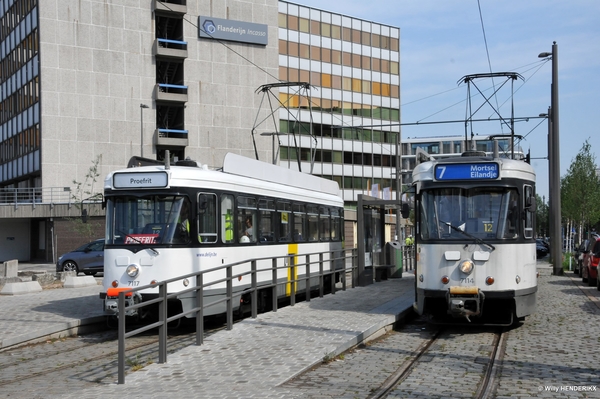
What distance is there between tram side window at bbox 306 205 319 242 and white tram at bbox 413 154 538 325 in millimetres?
6102

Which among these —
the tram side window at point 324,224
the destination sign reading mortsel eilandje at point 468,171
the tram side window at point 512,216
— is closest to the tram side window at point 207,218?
the destination sign reading mortsel eilandje at point 468,171

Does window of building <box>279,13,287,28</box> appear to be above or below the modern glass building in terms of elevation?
above

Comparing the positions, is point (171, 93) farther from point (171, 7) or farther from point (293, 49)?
point (293, 49)

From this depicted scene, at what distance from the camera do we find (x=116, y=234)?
1291cm

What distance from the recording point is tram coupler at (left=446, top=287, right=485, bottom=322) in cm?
1205

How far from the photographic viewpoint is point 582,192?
53812 millimetres

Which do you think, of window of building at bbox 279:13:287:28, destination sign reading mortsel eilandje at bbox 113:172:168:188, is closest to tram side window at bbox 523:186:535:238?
destination sign reading mortsel eilandje at bbox 113:172:168:188

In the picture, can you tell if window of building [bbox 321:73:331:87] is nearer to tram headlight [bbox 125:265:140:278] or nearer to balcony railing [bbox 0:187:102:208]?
balcony railing [bbox 0:187:102:208]

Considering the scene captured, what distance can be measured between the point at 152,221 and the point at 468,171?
5.34 meters

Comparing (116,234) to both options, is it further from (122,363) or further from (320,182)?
(320,182)

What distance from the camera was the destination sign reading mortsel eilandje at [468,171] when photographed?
12461 mm

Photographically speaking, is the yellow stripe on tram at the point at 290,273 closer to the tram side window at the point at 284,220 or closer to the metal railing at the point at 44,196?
the tram side window at the point at 284,220

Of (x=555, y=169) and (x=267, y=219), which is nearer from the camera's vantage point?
(x=267, y=219)

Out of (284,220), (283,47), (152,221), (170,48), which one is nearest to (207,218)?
(152,221)
